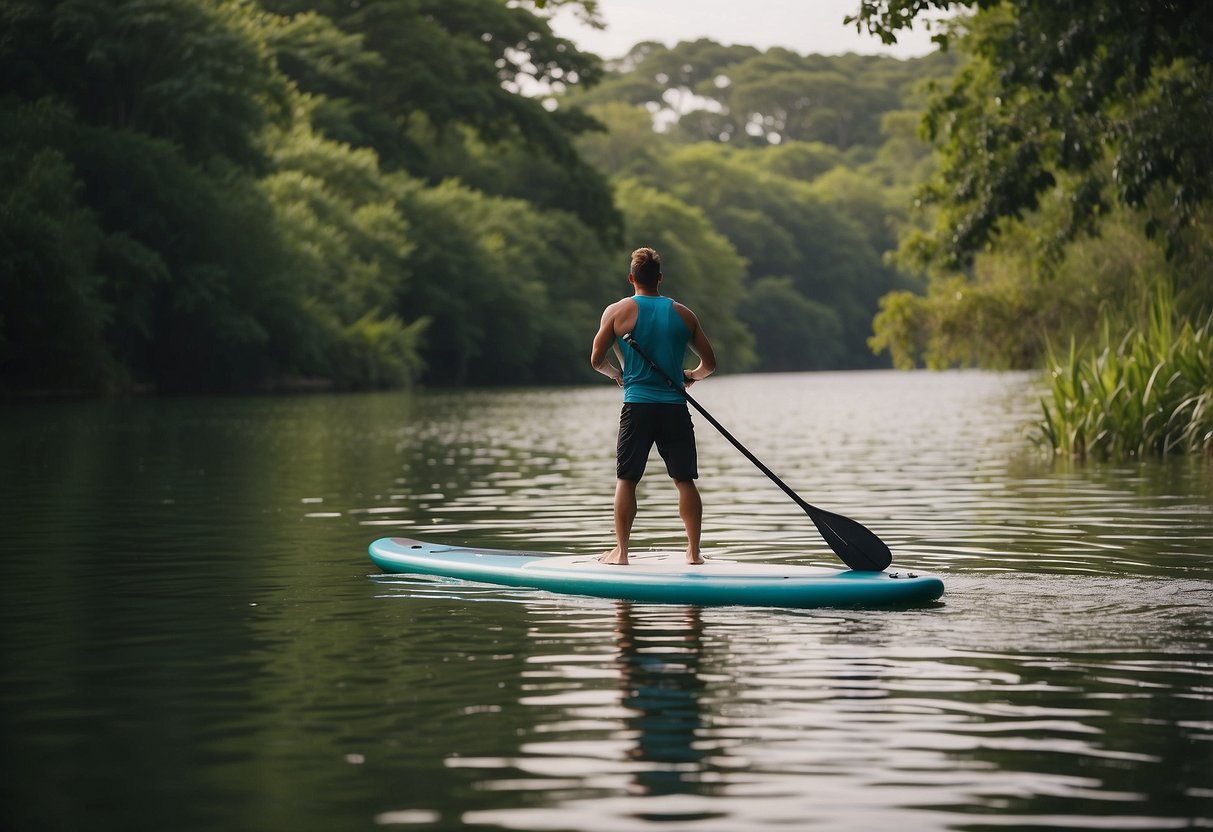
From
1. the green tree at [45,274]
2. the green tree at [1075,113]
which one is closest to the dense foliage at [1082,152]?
the green tree at [1075,113]

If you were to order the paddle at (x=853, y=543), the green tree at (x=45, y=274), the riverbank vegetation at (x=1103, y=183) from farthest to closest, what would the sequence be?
1. the green tree at (x=45, y=274)
2. the riverbank vegetation at (x=1103, y=183)
3. the paddle at (x=853, y=543)

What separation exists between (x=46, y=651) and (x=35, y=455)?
50.2 ft

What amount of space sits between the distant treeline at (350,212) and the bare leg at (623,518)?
2290 centimetres

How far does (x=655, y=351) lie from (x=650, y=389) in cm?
22

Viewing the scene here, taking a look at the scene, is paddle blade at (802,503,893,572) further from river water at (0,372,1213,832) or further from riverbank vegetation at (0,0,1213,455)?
riverbank vegetation at (0,0,1213,455)

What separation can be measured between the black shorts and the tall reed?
34.0 ft

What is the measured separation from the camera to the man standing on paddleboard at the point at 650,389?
1038 cm

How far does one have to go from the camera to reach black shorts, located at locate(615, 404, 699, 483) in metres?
10.4

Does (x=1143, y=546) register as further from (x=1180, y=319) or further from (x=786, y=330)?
(x=786, y=330)

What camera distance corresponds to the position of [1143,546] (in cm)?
1240

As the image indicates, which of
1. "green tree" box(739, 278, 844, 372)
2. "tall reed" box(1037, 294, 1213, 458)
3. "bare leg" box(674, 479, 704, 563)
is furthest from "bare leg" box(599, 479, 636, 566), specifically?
"green tree" box(739, 278, 844, 372)

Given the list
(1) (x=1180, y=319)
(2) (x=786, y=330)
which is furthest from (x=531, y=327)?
(1) (x=1180, y=319)

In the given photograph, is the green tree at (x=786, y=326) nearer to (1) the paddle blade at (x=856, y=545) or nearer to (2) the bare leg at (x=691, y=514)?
(2) the bare leg at (x=691, y=514)

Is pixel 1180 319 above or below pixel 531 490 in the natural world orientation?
above
